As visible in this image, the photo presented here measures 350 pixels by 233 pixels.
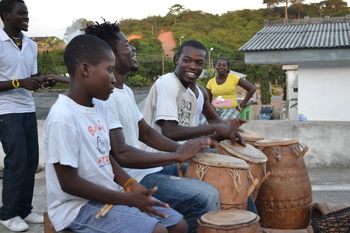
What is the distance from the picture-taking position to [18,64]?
4137mm

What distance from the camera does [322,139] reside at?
291 inches

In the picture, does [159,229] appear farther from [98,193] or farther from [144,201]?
[98,193]

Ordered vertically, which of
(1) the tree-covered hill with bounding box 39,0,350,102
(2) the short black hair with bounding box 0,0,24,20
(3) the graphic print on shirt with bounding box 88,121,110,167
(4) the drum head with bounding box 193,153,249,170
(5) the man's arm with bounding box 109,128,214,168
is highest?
(1) the tree-covered hill with bounding box 39,0,350,102

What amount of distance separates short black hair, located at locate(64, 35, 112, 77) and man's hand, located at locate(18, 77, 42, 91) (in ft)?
4.44

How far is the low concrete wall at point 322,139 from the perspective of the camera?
290 inches

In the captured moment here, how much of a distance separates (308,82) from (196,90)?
1015cm

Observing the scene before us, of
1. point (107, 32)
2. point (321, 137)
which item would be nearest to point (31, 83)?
point (107, 32)

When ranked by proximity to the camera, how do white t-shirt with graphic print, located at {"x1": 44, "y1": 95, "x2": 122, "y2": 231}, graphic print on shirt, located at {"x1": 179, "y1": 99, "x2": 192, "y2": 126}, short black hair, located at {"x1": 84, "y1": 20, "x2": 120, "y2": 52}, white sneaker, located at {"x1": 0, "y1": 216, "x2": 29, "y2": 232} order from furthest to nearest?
white sneaker, located at {"x1": 0, "y1": 216, "x2": 29, "y2": 232} → graphic print on shirt, located at {"x1": 179, "y1": 99, "x2": 192, "y2": 126} → short black hair, located at {"x1": 84, "y1": 20, "x2": 120, "y2": 52} → white t-shirt with graphic print, located at {"x1": 44, "y1": 95, "x2": 122, "y2": 231}

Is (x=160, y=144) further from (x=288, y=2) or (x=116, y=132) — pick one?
(x=288, y=2)

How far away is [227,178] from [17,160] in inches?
72.5

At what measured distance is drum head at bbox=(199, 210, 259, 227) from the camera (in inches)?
106

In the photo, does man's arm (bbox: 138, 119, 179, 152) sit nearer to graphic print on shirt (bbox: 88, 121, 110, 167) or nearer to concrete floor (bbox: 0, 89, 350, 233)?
graphic print on shirt (bbox: 88, 121, 110, 167)

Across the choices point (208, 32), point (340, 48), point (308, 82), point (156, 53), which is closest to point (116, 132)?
point (340, 48)

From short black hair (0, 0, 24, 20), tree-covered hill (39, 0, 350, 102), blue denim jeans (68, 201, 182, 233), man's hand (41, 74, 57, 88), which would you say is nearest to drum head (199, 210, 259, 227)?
blue denim jeans (68, 201, 182, 233)
